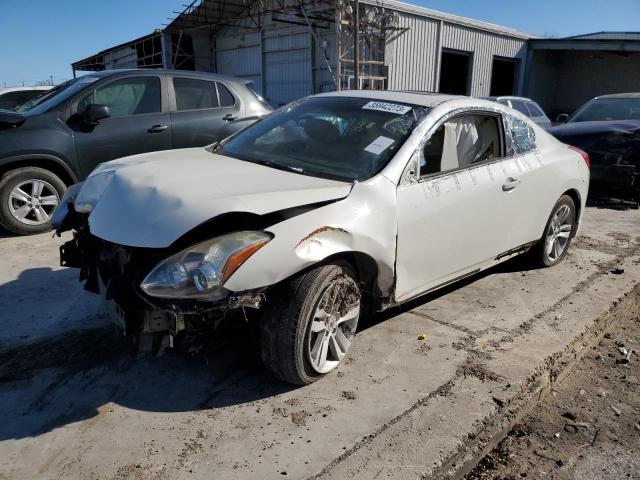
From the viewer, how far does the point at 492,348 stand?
343cm

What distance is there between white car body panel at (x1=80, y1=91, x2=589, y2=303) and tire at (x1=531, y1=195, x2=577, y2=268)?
20.9 inches

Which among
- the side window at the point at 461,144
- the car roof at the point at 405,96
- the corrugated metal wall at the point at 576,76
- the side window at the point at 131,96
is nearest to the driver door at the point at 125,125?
the side window at the point at 131,96

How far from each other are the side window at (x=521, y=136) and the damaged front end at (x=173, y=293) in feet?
8.67

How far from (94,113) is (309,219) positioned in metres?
3.89

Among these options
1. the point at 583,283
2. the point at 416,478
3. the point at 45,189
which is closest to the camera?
the point at 416,478

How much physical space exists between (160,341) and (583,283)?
3.86m

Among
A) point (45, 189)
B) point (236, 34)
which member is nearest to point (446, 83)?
point (236, 34)

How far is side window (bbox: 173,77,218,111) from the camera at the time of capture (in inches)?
251

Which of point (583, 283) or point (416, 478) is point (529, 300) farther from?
point (416, 478)

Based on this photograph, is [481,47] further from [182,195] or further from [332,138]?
[182,195]

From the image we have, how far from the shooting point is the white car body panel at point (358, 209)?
253cm

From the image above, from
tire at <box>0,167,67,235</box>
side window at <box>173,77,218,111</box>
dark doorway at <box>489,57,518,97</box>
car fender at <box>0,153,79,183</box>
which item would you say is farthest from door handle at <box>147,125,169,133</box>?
dark doorway at <box>489,57,518,97</box>

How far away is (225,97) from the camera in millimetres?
6691

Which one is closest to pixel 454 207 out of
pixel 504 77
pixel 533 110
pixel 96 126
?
pixel 96 126
